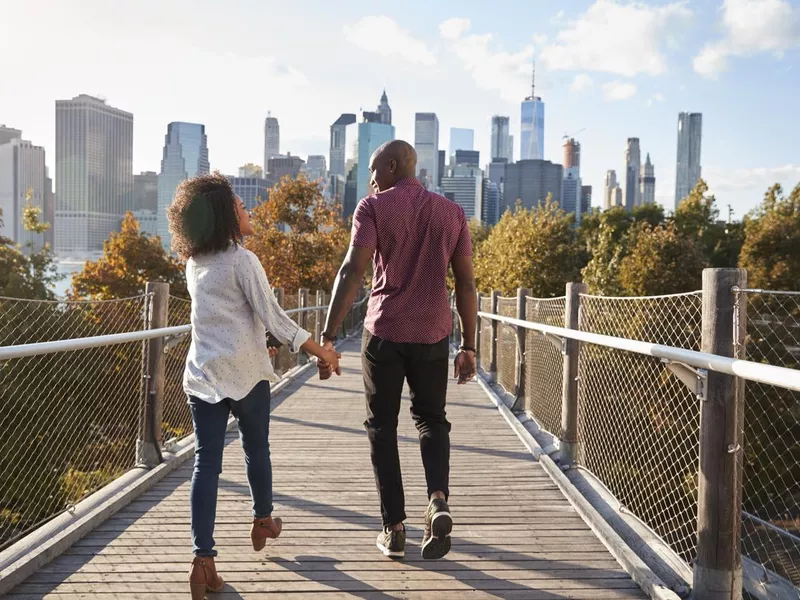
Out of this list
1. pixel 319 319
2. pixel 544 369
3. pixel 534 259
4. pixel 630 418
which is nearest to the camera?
pixel 630 418

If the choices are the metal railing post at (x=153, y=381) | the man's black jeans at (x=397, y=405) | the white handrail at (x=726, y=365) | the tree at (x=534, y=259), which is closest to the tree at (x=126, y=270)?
the tree at (x=534, y=259)

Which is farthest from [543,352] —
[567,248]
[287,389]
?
[567,248]

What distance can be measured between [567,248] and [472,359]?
126ft

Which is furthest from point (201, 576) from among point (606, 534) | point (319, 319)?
point (319, 319)

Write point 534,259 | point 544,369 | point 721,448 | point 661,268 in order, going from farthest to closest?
point 534,259 → point 661,268 → point 544,369 → point 721,448

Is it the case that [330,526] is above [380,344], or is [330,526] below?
below

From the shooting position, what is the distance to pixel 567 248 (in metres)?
40.9

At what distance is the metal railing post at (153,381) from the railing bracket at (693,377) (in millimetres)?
2926

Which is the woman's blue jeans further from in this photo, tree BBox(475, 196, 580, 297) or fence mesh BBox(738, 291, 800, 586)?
tree BBox(475, 196, 580, 297)

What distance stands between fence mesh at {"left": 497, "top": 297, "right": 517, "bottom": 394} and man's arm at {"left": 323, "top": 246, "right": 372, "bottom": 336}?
17.8 ft

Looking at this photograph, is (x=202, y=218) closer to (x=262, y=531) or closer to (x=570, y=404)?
(x=262, y=531)

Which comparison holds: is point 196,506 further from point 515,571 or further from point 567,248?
point 567,248

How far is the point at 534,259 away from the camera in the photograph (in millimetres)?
39250

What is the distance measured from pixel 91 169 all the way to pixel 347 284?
191 meters
